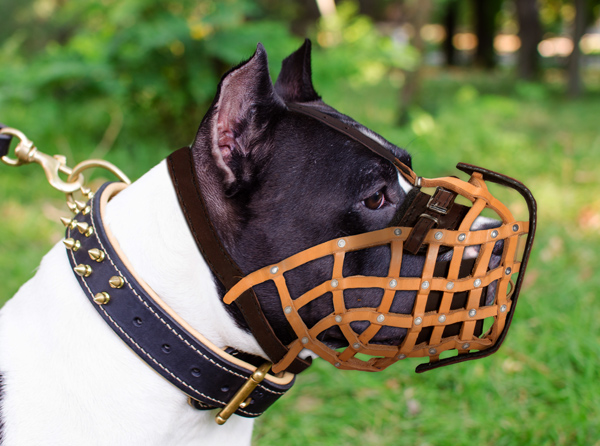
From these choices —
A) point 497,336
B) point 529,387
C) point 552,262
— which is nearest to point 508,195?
point 552,262

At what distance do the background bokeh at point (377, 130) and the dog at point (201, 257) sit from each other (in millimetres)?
1209

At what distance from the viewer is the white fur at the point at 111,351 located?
125 cm

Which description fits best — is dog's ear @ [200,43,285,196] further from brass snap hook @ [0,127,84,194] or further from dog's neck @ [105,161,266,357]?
brass snap hook @ [0,127,84,194]

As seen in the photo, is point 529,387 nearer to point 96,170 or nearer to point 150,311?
point 150,311

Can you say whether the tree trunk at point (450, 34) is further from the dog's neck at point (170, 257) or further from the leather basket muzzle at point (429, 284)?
the dog's neck at point (170, 257)

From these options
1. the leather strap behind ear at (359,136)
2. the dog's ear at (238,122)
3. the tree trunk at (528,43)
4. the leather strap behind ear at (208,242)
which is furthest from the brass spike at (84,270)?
the tree trunk at (528,43)

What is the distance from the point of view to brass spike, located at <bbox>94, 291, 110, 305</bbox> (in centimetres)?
125

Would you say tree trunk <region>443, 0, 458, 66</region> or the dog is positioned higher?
the dog

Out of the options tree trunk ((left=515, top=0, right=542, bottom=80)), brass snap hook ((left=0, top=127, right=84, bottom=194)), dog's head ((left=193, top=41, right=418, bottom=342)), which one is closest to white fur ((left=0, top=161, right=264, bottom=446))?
dog's head ((left=193, top=41, right=418, bottom=342))

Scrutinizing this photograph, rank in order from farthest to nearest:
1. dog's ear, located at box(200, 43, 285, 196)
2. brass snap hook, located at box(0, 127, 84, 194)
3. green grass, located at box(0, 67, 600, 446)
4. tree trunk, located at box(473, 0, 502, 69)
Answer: tree trunk, located at box(473, 0, 502, 69) → green grass, located at box(0, 67, 600, 446) → brass snap hook, located at box(0, 127, 84, 194) → dog's ear, located at box(200, 43, 285, 196)

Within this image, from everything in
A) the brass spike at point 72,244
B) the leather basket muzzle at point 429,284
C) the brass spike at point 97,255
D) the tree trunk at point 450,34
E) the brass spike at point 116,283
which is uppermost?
the brass spike at point 72,244

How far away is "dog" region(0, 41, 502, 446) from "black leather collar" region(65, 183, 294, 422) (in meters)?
0.04

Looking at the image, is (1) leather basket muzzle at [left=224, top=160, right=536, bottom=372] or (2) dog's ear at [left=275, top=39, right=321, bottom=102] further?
(2) dog's ear at [left=275, top=39, right=321, bottom=102]

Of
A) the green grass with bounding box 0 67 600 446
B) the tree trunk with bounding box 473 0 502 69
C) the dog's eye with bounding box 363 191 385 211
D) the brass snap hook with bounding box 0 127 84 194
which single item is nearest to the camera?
the dog's eye with bounding box 363 191 385 211
